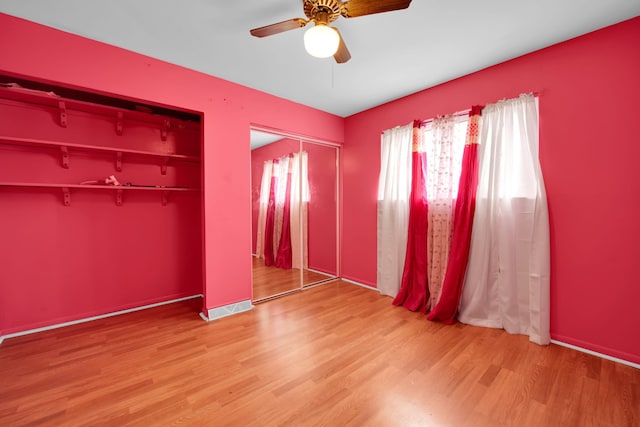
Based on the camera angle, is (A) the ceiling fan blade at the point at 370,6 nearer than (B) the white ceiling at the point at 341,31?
Yes

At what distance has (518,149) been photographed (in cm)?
236

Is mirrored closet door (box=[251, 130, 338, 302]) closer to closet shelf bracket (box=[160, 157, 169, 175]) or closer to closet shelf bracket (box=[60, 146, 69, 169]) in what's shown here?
closet shelf bracket (box=[160, 157, 169, 175])

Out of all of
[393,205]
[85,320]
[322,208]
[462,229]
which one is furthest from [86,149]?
[462,229]

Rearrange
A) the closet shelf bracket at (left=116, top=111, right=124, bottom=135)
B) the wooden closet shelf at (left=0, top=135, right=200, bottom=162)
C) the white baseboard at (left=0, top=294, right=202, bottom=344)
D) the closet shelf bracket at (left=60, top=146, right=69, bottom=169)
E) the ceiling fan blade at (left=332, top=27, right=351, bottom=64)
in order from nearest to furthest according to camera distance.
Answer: the ceiling fan blade at (left=332, top=27, right=351, bottom=64), the wooden closet shelf at (left=0, top=135, right=200, bottom=162), the white baseboard at (left=0, top=294, right=202, bottom=344), the closet shelf bracket at (left=60, top=146, right=69, bottom=169), the closet shelf bracket at (left=116, top=111, right=124, bottom=135)

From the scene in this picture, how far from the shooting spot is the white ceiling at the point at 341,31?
5.86 ft

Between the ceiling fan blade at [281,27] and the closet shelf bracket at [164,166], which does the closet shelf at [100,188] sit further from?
the ceiling fan blade at [281,27]

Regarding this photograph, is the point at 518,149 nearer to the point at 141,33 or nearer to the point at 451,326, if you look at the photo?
the point at 451,326

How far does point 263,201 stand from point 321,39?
2.37 metres

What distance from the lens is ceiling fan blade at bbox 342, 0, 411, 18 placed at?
4.51 ft

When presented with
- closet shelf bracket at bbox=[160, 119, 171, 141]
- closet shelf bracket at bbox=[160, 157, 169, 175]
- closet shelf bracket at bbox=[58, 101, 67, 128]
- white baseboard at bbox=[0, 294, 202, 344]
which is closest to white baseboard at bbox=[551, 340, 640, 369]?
white baseboard at bbox=[0, 294, 202, 344]

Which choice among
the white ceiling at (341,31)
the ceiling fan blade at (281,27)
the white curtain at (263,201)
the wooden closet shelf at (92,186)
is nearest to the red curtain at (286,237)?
the white curtain at (263,201)

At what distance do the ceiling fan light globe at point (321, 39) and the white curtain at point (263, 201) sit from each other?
2208 millimetres

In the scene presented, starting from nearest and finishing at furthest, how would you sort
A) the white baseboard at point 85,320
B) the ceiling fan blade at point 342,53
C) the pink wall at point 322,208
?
the ceiling fan blade at point 342,53, the white baseboard at point 85,320, the pink wall at point 322,208

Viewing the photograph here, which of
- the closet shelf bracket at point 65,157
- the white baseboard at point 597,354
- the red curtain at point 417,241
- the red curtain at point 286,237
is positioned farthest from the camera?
the red curtain at point 286,237
